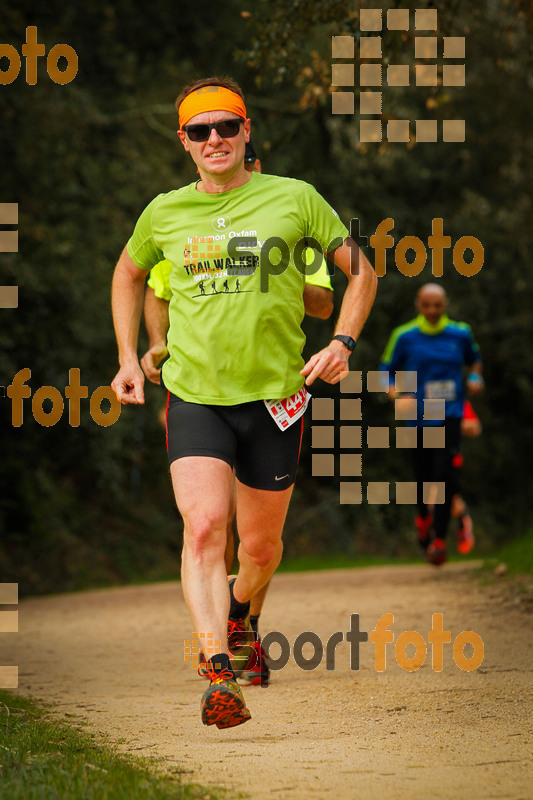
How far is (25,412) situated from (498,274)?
1023cm

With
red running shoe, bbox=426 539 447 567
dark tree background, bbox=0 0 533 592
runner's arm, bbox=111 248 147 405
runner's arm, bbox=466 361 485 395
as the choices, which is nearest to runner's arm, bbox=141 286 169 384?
runner's arm, bbox=111 248 147 405

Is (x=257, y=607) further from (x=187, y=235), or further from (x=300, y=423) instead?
(x=187, y=235)

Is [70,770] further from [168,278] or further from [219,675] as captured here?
[168,278]

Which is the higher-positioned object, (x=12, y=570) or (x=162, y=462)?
(x=162, y=462)

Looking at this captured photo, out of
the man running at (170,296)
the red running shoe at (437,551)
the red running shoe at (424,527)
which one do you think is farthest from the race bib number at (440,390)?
the man running at (170,296)

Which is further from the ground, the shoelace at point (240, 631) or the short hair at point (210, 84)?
the short hair at point (210, 84)

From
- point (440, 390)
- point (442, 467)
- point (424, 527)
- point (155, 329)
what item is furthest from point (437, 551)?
point (155, 329)

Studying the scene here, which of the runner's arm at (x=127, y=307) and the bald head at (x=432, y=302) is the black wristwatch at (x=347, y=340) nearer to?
the runner's arm at (x=127, y=307)

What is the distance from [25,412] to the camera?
16.7m

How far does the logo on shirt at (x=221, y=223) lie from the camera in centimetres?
489

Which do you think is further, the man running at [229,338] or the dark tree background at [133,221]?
the dark tree background at [133,221]

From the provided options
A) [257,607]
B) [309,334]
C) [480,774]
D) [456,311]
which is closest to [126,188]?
[309,334]

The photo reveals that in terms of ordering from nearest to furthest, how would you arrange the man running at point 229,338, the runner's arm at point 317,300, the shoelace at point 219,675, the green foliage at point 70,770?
the green foliage at point 70,770 → the shoelace at point 219,675 → the man running at point 229,338 → the runner's arm at point 317,300

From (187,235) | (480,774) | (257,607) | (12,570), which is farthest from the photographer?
(12,570)
